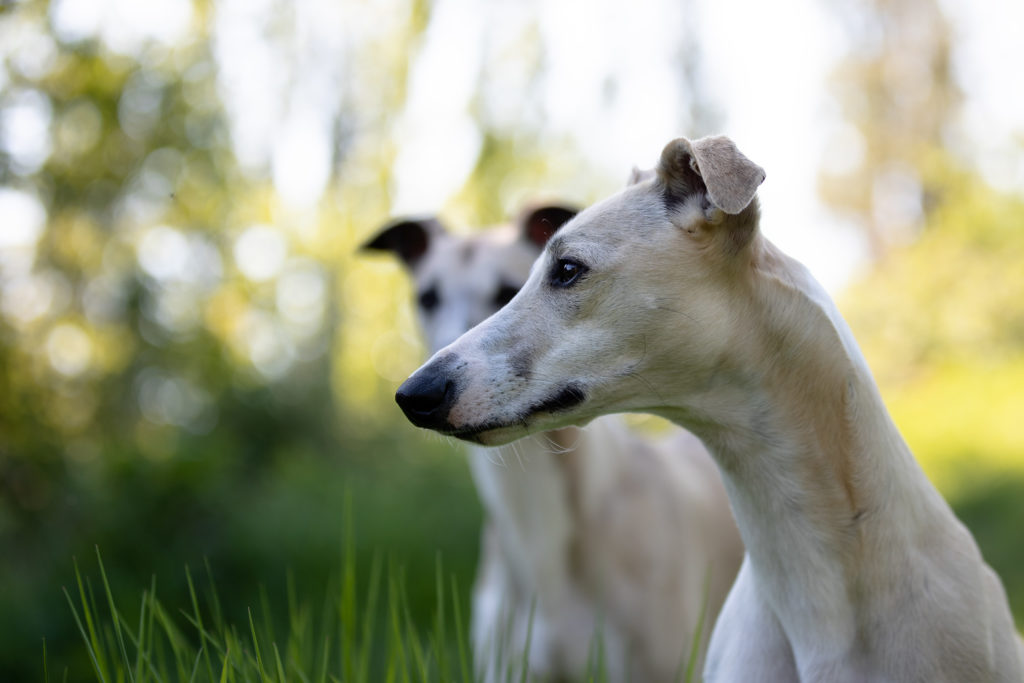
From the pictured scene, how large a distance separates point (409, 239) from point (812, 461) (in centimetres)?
315

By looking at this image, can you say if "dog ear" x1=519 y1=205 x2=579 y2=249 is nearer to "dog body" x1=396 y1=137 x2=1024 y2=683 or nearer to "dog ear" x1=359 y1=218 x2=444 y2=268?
"dog ear" x1=359 y1=218 x2=444 y2=268

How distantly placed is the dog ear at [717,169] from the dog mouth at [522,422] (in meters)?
0.56

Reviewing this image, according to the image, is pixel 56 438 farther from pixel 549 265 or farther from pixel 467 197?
pixel 467 197

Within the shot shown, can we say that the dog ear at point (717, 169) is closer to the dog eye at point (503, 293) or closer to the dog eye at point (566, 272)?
the dog eye at point (566, 272)

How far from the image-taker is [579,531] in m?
3.79

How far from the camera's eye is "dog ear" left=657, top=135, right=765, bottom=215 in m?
1.94

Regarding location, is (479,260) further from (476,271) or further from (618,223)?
(618,223)

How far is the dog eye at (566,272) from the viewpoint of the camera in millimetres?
2180

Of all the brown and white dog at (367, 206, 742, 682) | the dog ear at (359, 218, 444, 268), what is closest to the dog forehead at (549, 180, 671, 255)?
the brown and white dog at (367, 206, 742, 682)

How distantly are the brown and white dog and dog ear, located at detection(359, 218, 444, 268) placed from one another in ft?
1.21

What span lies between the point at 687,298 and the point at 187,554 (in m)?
5.21

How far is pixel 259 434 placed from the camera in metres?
11.1

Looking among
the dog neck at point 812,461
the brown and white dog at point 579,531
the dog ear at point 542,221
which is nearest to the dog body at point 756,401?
the dog neck at point 812,461

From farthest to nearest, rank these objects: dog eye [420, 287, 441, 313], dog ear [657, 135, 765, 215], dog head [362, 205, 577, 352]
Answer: dog eye [420, 287, 441, 313] < dog head [362, 205, 577, 352] < dog ear [657, 135, 765, 215]
